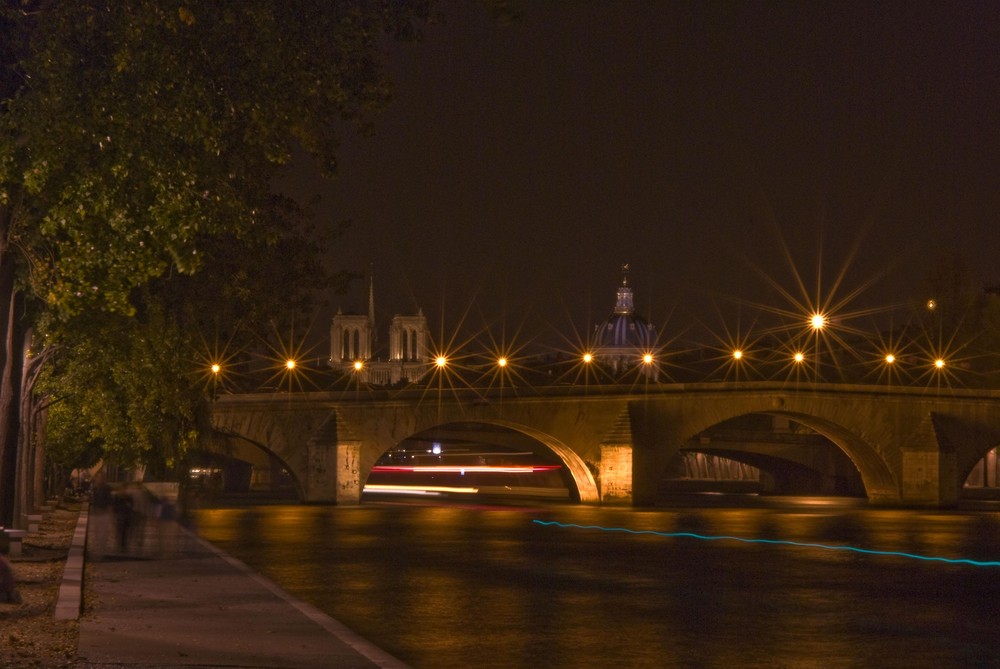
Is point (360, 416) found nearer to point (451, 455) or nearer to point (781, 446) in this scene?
point (781, 446)

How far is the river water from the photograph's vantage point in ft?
48.8

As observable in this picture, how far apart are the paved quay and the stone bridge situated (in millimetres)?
50602

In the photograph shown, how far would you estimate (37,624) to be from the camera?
15.4m

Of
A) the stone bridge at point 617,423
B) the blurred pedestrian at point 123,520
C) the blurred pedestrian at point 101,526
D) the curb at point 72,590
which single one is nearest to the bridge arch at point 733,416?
the stone bridge at point 617,423

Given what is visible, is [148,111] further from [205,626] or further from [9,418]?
[9,418]

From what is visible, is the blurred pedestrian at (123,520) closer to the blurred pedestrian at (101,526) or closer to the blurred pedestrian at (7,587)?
the blurred pedestrian at (101,526)

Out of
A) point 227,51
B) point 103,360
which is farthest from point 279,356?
point 227,51

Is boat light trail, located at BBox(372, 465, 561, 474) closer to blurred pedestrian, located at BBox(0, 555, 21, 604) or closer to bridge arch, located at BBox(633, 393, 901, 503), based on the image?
bridge arch, located at BBox(633, 393, 901, 503)

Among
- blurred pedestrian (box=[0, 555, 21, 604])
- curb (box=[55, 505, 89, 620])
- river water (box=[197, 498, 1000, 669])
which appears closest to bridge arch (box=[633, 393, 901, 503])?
river water (box=[197, 498, 1000, 669])

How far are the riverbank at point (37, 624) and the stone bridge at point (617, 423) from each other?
47326 mm

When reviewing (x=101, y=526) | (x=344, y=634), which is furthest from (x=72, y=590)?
(x=101, y=526)

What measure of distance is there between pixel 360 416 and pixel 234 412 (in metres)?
6.37

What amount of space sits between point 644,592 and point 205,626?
793 cm

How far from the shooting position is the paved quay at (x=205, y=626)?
43.0ft
